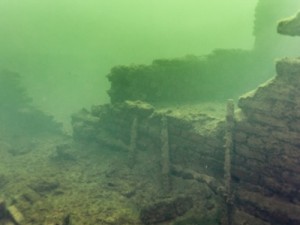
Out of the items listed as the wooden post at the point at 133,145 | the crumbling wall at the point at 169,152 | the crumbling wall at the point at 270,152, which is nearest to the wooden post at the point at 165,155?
the crumbling wall at the point at 169,152

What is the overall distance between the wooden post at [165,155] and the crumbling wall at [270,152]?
2.05m

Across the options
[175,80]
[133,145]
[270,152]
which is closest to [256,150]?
[270,152]

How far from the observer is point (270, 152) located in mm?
8305

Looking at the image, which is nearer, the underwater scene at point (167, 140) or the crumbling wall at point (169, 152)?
the underwater scene at point (167, 140)

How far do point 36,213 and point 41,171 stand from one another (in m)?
3.07

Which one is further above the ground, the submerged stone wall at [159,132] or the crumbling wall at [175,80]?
the crumbling wall at [175,80]

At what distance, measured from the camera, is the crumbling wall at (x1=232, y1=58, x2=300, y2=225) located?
313 inches

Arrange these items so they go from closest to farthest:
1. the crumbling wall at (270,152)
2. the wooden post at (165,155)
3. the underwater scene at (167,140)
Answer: the crumbling wall at (270,152)
the underwater scene at (167,140)
the wooden post at (165,155)

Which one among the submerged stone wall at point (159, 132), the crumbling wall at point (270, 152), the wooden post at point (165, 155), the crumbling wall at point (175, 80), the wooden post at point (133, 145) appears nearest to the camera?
the crumbling wall at point (270, 152)

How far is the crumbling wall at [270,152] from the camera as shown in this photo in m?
7.94

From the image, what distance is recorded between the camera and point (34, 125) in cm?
1711

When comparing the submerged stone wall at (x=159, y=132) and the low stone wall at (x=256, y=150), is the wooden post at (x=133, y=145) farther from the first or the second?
the low stone wall at (x=256, y=150)

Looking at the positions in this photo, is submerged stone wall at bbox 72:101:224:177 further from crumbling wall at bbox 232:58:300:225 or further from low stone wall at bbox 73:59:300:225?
crumbling wall at bbox 232:58:300:225

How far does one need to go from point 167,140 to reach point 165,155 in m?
0.43
